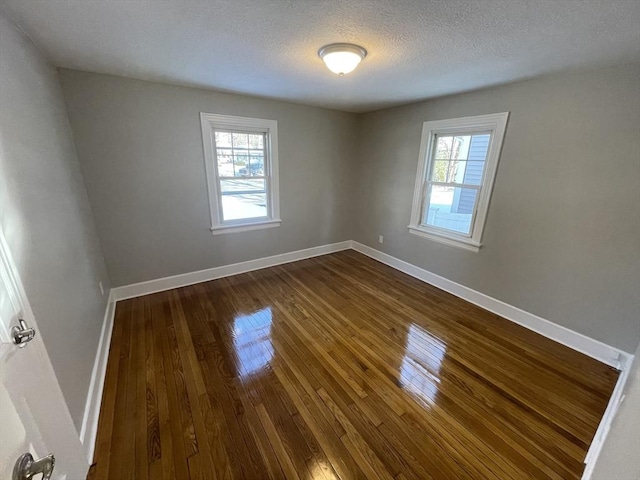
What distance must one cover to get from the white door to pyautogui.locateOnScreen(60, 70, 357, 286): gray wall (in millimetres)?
2166

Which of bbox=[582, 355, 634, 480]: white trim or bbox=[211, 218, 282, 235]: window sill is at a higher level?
bbox=[211, 218, 282, 235]: window sill

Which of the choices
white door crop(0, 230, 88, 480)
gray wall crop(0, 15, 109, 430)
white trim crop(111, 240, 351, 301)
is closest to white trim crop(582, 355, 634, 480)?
white door crop(0, 230, 88, 480)

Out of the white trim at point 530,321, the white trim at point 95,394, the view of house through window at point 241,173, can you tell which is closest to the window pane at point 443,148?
the white trim at point 530,321

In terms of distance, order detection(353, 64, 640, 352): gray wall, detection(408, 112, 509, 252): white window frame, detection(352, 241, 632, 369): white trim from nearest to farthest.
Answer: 1. detection(353, 64, 640, 352): gray wall
2. detection(352, 241, 632, 369): white trim
3. detection(408, 112, 509, 252): white window frame

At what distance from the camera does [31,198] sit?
1289 millimetres

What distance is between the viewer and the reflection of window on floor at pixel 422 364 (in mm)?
1834

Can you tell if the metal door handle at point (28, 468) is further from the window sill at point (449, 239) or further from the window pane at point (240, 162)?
the window sill at point (449, 239)

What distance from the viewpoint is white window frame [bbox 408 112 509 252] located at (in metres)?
2.61

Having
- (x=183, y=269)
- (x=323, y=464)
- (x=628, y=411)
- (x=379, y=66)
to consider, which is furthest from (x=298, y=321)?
(x=379, y=66)

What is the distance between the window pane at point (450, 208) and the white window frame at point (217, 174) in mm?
2123

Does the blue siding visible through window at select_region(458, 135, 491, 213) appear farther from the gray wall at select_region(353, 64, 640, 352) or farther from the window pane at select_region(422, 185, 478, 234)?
the gray wall at select_region(353, 64, 640, 352)

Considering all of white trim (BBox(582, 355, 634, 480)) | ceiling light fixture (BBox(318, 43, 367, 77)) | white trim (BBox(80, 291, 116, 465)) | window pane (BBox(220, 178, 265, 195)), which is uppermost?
ceiling light fixture (BBox(318, 43, 367, 77))

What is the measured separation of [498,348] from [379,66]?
2.63 metres

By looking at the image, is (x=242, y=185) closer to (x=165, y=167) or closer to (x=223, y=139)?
(x=223, y=139)
